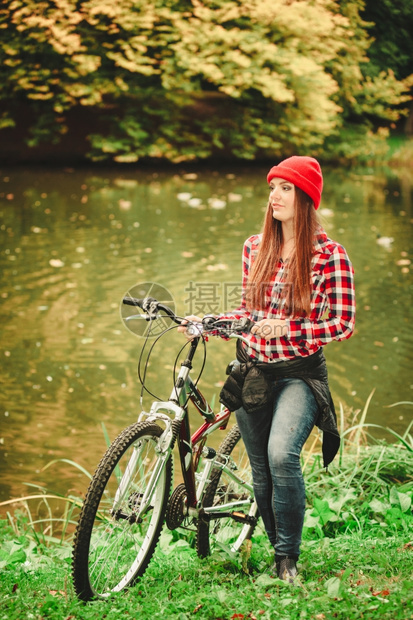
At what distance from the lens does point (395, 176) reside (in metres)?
14.7

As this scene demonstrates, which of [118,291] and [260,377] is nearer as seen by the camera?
[260,377]

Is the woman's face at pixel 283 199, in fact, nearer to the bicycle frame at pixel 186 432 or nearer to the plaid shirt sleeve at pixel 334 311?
the plaid shirt sleeve at pixel 334 311

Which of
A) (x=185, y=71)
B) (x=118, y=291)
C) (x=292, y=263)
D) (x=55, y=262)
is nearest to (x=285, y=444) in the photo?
(x=292, y=263)

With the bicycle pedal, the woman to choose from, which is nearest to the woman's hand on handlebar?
the woman

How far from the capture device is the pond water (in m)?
4.39

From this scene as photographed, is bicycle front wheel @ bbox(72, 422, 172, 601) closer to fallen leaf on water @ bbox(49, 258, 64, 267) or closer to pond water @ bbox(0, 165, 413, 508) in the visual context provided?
pond water @ bbox(0, 165, 413, 508)

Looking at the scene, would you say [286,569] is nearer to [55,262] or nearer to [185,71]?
[55,262]

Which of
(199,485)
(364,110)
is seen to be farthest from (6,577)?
(364,110)

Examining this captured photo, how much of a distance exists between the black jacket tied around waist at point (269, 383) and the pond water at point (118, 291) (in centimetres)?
50

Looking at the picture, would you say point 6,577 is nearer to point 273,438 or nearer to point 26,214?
point 273,438

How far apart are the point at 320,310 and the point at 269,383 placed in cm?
28

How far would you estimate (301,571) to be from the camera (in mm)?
2355

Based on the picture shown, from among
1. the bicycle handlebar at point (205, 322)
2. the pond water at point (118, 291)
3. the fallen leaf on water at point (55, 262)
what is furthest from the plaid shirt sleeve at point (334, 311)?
the fallen leaf on water at point (55, 262)

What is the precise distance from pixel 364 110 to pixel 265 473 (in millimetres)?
15462
